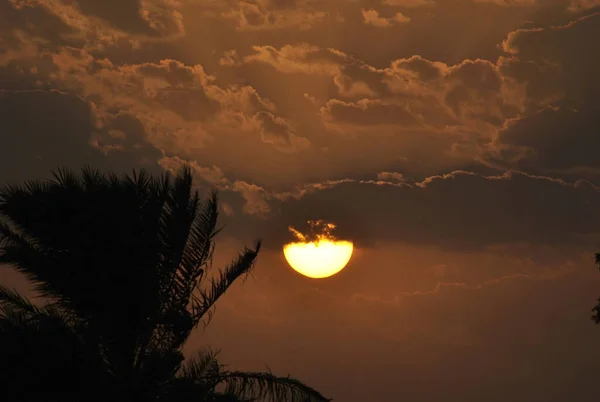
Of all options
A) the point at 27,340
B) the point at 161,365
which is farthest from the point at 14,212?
the point at 161,365

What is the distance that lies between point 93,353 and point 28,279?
221 centimetres

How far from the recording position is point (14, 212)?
1886 centimetres

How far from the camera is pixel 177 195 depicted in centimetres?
2017

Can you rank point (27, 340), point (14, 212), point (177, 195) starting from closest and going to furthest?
point (27, 340) < point (14, 212) < point (177, 195)

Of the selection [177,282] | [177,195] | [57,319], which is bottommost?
[57,319]

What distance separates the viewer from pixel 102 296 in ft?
60.7

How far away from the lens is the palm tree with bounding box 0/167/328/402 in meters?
A: 18.0

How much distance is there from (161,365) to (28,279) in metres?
3.32

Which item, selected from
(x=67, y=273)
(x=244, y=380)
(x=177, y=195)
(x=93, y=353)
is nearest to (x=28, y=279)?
(x=67, y=273)

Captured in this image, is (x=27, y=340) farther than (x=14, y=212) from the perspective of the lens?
No

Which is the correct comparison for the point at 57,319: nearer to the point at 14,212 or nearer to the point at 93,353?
the point at 93,353

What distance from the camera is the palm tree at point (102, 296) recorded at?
707 inches

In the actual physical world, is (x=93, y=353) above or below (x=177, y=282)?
below

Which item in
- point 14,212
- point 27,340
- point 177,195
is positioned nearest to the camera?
point 27,340
